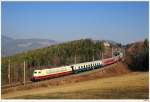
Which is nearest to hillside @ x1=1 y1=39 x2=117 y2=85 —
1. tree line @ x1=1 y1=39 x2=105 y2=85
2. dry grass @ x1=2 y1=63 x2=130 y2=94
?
tree line @ x1=1 y1=39 x2=105 y2=85

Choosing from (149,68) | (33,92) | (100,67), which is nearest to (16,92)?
(33,92)

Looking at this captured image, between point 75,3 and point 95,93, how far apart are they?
4.02 feet

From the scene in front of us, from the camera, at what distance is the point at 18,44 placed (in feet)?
24.0

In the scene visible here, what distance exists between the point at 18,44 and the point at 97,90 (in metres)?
1.23

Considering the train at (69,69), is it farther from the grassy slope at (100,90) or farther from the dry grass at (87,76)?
the grassy slope at (100,90)

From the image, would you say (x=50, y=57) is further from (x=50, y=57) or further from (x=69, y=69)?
(x=69, y=69)

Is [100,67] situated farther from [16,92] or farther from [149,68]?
[16,92]

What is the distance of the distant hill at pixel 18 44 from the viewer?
23.7ft

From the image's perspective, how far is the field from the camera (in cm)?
716

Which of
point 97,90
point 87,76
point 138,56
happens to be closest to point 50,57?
point 87,76

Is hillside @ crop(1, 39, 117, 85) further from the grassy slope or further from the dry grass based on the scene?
the grassy slope

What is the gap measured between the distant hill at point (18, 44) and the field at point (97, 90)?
555 millimetres

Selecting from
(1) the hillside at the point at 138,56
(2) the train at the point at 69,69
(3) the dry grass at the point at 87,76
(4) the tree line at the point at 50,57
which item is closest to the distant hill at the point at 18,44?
(4) the tree line at the point at 50,57

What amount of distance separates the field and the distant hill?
1.82 feet
